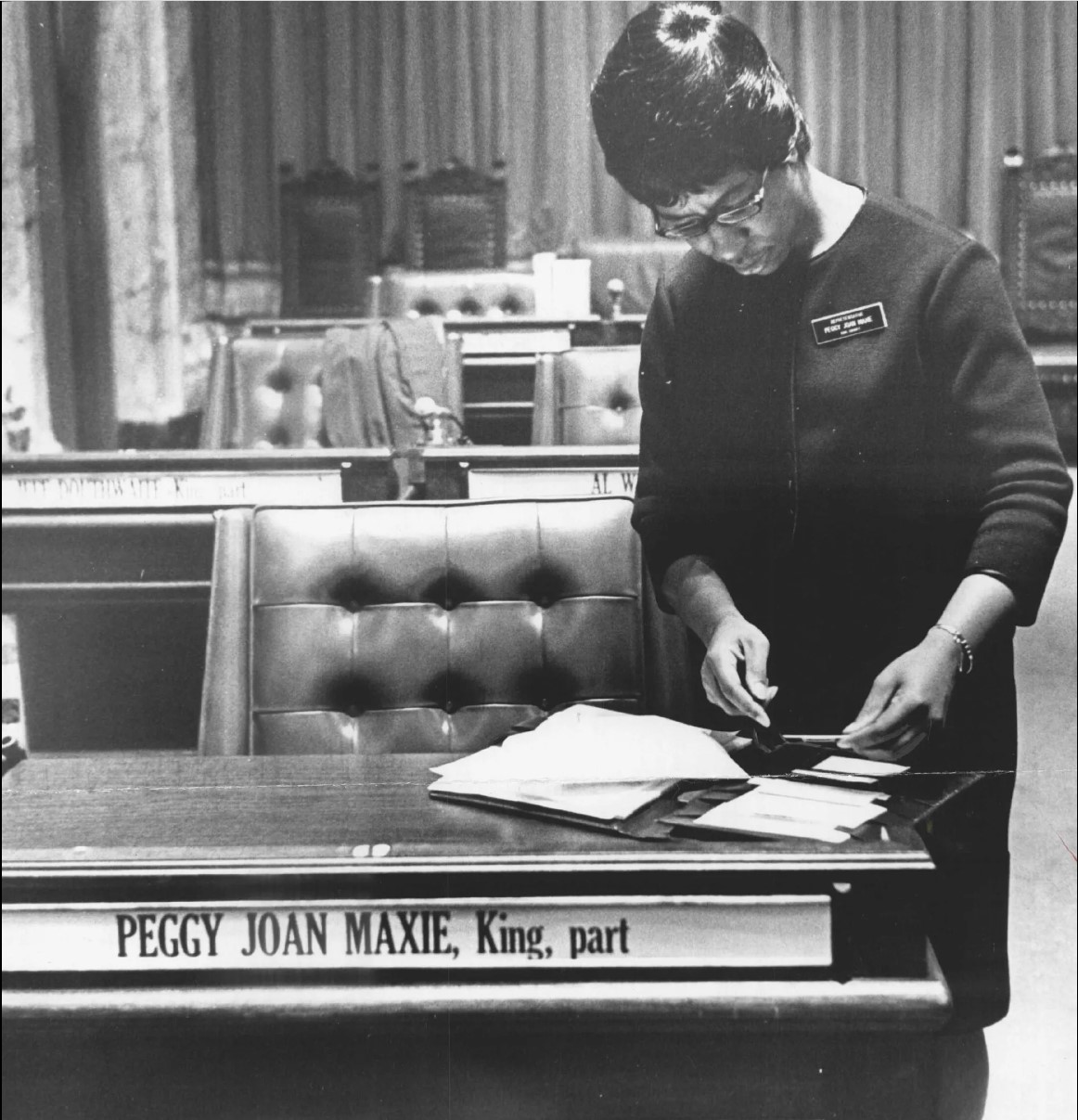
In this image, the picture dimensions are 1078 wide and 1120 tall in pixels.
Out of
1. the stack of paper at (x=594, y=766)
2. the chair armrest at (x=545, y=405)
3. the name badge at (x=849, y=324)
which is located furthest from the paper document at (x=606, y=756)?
the chair armrest at (x=545, y=405)

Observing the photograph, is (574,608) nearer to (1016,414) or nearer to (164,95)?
(1016,414)

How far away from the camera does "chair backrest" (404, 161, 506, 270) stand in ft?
3.99

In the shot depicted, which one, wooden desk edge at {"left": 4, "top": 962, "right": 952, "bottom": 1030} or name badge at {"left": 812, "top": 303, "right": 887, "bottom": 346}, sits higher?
name badge at {"left": 812, "top": 303, "right": 887, "bottom": 346}

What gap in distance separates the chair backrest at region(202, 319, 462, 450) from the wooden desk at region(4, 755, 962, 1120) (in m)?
0.63

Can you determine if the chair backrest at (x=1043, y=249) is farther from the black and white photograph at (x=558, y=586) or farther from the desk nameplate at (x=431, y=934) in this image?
the desk nameplate at (x=431, y=934)

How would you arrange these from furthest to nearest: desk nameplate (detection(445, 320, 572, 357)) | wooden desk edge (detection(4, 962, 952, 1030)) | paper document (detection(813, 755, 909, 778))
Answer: desk nameplate (detection(445, 320, 572, 357)) < paper document (detection(813, 755, 909, 778)) < wooden desk edge (detection(4, 962, 952, 1030))

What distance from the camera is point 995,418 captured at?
1.14 metres

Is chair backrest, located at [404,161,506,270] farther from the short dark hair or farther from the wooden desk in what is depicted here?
the wooden desk

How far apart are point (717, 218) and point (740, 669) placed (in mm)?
436

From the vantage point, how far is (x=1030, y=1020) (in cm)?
110

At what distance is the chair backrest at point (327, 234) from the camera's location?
1204 mm

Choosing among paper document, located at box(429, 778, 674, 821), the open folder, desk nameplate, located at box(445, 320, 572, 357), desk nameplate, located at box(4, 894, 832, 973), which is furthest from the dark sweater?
desk nameplate, located at box(445, 320, 572, 357)

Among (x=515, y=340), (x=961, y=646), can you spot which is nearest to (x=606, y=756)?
(x=961, y=646)

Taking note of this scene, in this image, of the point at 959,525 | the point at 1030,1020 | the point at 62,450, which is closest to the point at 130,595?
the point at 62,450
